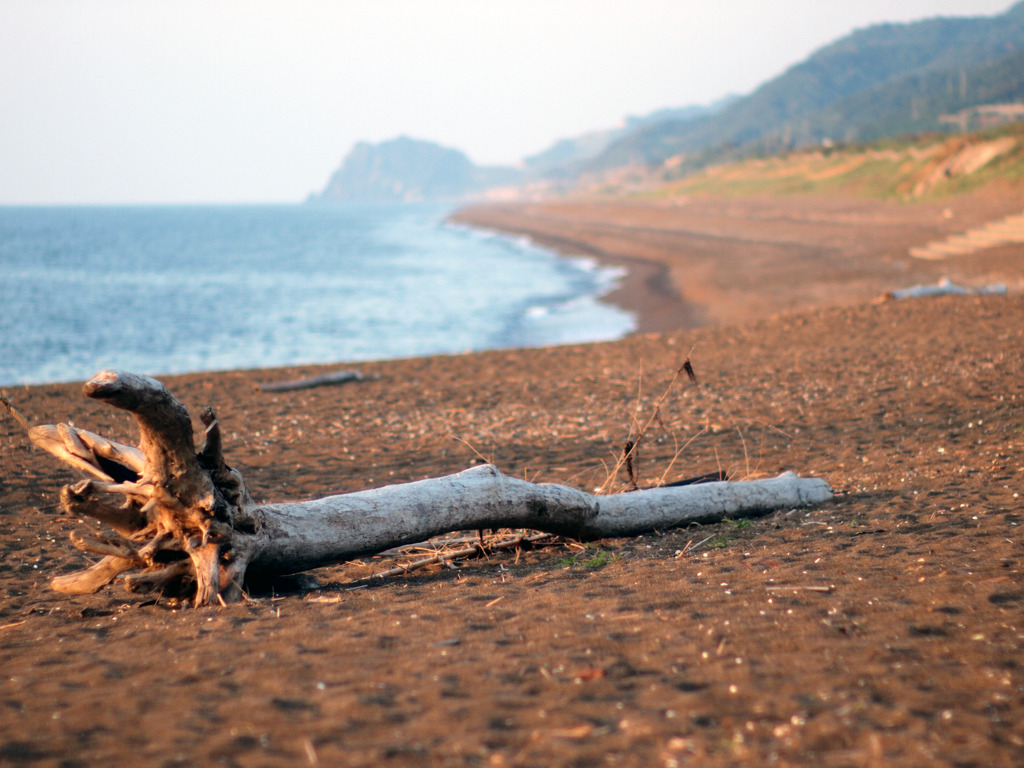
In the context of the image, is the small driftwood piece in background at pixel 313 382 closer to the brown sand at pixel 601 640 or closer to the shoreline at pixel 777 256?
the brown sand at pixel 601 640

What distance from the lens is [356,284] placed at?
4762 centimetres

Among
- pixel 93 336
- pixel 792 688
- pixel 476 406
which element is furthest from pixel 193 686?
pixel 93 336

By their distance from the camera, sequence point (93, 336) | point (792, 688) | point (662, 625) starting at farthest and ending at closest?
point (93, 336) → point (662, 625) → point (792, 688)

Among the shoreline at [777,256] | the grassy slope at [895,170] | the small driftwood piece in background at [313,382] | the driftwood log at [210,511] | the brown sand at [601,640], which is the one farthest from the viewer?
the grassy slope at [895,170]

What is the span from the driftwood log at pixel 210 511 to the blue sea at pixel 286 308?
18296 millimetres

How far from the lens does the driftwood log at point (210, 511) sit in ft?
15.3

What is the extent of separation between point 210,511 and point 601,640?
99.6 inches

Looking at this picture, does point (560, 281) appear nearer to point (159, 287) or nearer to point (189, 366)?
point (189, 366)

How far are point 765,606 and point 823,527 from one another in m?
2.15

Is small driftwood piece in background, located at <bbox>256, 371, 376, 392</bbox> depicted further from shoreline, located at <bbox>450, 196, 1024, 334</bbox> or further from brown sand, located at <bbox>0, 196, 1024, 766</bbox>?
shoreline, located at <bbox>450, 196, 1024, 334</bbox>

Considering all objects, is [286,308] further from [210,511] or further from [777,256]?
[210,511]

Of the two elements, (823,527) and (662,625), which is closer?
(662,625)

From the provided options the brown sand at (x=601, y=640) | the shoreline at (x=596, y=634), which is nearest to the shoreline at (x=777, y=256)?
the shoreline at (x=596, y=634)

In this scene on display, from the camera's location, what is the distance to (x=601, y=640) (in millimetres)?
4012
